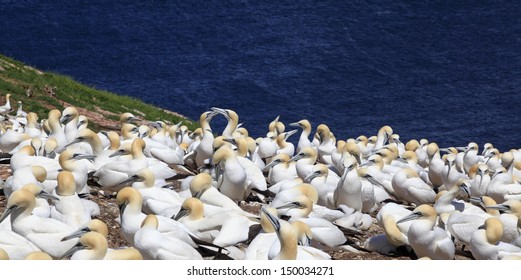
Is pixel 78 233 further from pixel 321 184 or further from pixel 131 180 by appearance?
pixel 321 184

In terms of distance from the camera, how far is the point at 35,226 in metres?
9.91

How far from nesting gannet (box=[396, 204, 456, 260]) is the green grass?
1185cm

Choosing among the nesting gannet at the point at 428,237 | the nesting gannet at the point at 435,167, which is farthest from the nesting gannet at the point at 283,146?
the nesting gannet at the point at 428,237

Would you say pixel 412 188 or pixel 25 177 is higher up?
pixel 25 177

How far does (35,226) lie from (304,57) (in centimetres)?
5164

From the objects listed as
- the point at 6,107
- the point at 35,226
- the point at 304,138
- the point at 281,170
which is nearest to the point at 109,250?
the point at 35,226

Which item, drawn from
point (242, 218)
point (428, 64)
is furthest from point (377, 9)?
point (242, 218)

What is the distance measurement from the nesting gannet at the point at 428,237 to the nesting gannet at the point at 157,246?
2672mm

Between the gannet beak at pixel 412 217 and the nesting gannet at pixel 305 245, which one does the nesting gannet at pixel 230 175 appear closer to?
the nesting gannet at pixel 305 245

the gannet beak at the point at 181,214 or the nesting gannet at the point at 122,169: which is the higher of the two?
the gannet beak at the point at 181,214

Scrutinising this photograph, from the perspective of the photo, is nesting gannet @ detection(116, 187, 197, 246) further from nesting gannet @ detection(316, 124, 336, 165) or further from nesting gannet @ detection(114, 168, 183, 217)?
nesting gannet @ detection(316, 124, 336, 165)

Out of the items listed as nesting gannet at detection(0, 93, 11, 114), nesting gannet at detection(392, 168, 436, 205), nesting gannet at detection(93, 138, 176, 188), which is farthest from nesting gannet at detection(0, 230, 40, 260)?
nesting gannet at detection(0, 93, 11, 114)

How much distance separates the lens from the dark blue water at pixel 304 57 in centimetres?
5131
